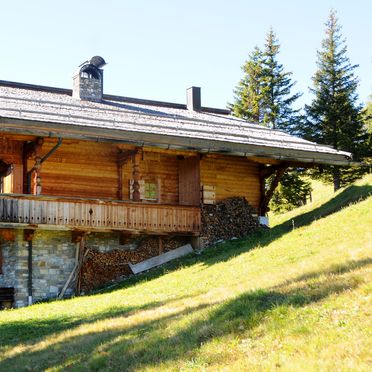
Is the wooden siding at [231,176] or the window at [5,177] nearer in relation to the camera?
the window at [5,177]

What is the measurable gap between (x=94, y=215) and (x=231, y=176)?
24.0 feet

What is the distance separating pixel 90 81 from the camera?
3130 centimetres

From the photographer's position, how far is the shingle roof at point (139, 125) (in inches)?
940

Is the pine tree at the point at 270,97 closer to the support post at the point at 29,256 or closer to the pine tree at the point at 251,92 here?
the pine tree at the point at 251,92

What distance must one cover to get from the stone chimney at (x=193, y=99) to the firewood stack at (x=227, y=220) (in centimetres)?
794

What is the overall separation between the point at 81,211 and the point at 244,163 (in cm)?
866

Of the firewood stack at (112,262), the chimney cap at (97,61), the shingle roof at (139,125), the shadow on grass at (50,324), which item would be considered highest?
the chimney cap at (97,61)

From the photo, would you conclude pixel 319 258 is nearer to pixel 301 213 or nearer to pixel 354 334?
pixel 354 334

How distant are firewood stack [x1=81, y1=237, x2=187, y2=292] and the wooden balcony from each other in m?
0.96

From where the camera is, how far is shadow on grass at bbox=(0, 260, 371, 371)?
11.1 metres

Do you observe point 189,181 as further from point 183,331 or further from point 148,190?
point 183,331

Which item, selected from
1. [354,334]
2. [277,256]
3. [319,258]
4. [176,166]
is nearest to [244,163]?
[176,166]

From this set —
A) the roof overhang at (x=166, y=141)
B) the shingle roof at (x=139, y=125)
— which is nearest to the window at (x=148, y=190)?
the shingle roof at (x=139, y=125)

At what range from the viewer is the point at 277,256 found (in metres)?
19.4
